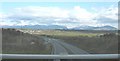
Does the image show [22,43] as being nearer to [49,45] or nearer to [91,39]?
[49,45]

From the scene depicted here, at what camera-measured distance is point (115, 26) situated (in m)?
1.38

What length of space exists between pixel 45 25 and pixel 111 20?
0.54 metres

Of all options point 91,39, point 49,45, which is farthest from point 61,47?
point 91,39

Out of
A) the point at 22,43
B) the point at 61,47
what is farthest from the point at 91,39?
the point at 22,43

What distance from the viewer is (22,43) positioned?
142cm

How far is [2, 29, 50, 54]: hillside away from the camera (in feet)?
4.57

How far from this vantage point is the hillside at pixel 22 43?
1.39 m

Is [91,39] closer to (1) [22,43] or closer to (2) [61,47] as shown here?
(2) [61,47]

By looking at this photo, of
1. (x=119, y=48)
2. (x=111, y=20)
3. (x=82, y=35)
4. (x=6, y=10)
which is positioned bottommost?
(x=119, y=48)

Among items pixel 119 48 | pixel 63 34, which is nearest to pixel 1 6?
pixel 63 34

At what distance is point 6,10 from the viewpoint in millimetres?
1402

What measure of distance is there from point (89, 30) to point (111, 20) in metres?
0.20

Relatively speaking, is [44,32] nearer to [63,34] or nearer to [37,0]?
[63,34]

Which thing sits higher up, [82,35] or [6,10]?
[6,10]
